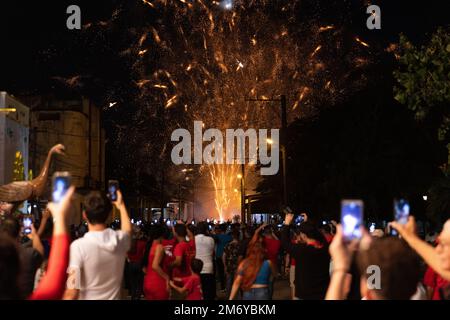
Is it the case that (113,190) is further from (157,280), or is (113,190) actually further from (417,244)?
(157,280)

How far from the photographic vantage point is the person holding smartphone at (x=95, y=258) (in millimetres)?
5539

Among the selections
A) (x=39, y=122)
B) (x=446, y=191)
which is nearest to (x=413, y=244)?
(x=446, y=191)

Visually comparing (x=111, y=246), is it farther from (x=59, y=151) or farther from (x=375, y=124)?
(x=375, y=124)

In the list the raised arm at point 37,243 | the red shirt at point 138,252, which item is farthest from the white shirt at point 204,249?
the raised arm at point 37,243

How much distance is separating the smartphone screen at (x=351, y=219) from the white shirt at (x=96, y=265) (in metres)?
2.33

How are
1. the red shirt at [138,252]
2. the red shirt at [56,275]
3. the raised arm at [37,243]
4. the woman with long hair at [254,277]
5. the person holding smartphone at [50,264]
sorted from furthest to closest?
1. the red shirt at [138,252]
2. the woman with long hair at [254,277]
3. the raised arm at [37,243]
4. the red shirt at [56,275]
5. the person holding smartphone at [50,264]

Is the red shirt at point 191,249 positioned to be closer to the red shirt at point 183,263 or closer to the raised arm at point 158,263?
the red shirt at point 183,263

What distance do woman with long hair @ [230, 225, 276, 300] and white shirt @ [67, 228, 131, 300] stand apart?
10.7 feet

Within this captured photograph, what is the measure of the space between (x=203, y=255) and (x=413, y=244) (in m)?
9.68

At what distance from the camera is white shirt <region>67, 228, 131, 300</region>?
5.54m

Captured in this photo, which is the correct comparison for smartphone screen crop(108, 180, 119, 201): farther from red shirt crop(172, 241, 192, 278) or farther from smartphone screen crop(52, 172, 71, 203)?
red shirt crop(172, 241, 192, 278)

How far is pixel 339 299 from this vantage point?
164 inches

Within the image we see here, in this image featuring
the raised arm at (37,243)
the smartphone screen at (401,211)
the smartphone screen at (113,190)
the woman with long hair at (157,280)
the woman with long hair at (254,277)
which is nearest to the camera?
the smartphone screen at (401,211)

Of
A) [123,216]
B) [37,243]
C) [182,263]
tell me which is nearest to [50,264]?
[123,216]
